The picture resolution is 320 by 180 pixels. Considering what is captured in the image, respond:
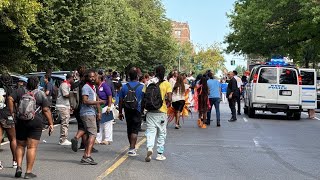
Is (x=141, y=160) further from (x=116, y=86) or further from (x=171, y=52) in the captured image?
(x=171, y=52)

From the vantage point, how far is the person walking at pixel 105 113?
12.1m

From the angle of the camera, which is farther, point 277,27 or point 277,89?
point 277,27

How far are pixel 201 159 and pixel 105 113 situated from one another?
8.61 feet

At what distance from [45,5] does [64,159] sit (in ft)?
72.6

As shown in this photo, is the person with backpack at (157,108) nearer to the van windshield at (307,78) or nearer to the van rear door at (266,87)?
the van rear door at (266,87)

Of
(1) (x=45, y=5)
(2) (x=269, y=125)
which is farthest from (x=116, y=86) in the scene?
(1) (x=45, y=5)

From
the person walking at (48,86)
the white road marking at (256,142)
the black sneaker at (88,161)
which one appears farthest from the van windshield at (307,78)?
the black sneaker at (88,161)

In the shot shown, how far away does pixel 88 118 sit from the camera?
1025cm

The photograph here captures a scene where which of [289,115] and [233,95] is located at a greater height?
[233,95]

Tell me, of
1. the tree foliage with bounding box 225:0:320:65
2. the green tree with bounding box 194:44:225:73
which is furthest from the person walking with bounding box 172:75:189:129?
the green tree with bounding box 194:44:225:73

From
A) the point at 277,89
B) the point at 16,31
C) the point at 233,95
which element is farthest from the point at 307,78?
the point at 16,31

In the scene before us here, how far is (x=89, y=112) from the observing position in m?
10.3

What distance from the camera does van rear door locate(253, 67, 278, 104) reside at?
22.8m

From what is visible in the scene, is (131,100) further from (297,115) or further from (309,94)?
(309,94)
